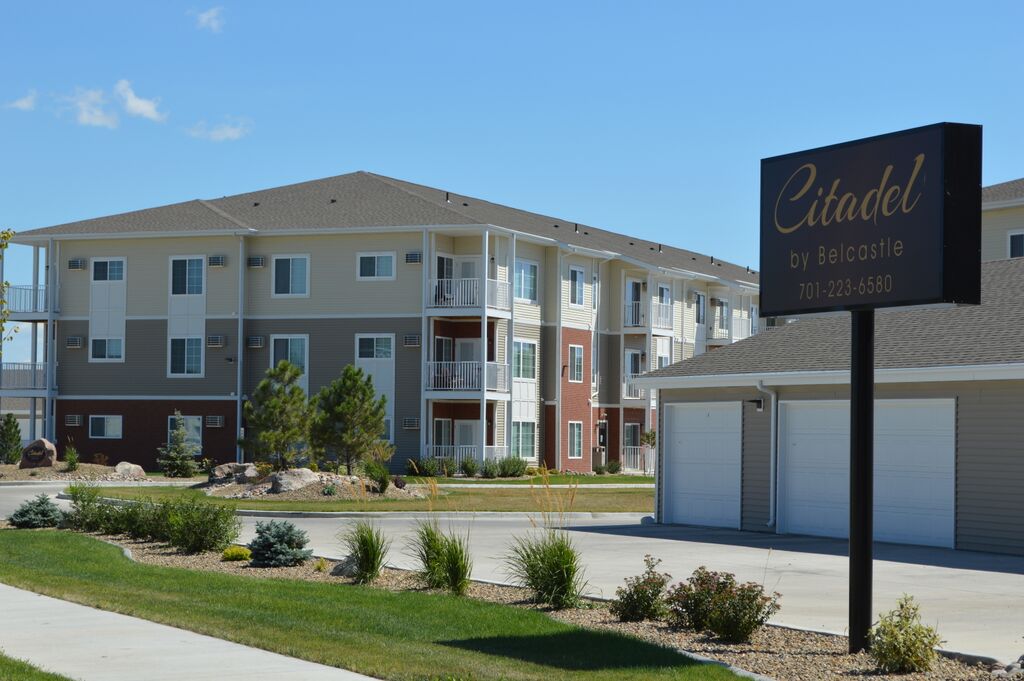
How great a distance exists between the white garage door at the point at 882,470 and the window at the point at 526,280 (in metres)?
27.7

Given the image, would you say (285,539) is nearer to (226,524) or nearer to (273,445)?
(226,524)

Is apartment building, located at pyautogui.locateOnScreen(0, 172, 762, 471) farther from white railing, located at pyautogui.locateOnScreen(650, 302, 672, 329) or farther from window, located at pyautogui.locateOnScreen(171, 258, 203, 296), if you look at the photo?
white railing, located at pyautogui.locateOnScreen(650, 302, 672, 329)

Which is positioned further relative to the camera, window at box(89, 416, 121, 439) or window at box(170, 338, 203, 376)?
window at box(89, 416, 121, 439)

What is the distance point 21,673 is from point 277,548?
25.4 feet

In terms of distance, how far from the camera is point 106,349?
5288 centimetres

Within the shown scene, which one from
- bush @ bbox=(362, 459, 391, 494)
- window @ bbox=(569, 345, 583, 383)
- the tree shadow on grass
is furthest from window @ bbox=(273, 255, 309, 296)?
the tree shadow on grass

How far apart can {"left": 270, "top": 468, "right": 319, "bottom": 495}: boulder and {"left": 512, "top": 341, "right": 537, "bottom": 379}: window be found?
17.1 m

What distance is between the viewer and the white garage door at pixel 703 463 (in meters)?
25.7

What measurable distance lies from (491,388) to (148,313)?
14.3 m

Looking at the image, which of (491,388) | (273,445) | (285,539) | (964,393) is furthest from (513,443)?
(285,539)

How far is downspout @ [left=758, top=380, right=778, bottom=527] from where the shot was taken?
24594 millimetres

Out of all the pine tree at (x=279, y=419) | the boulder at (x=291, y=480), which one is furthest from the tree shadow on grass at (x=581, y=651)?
the pine tree at (x=279, y=419)

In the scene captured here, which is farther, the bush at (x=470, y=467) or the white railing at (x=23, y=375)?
the white railing at (x=23, y=375)

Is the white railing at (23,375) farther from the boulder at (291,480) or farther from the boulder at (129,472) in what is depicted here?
the boulder at (291,480)
